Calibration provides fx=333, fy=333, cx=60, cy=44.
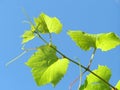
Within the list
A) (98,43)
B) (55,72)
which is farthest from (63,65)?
(98,43)

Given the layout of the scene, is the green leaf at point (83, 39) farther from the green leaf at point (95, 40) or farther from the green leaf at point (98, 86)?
the green leaf at point (98, 86)

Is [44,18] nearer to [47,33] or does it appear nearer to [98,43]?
[47,33]

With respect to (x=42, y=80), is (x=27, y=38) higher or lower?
higher

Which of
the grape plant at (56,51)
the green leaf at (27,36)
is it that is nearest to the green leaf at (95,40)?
the grape plant at (56,51)

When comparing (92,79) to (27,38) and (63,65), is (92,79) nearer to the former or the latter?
(63,65)

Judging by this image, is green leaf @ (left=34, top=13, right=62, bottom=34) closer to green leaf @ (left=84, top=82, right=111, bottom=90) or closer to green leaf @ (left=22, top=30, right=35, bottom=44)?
green leaf @ (left=22, top=30, right=35, bottom=44)

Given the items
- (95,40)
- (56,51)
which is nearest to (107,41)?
(95,40)

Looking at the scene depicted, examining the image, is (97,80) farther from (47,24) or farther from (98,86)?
(47,24)
